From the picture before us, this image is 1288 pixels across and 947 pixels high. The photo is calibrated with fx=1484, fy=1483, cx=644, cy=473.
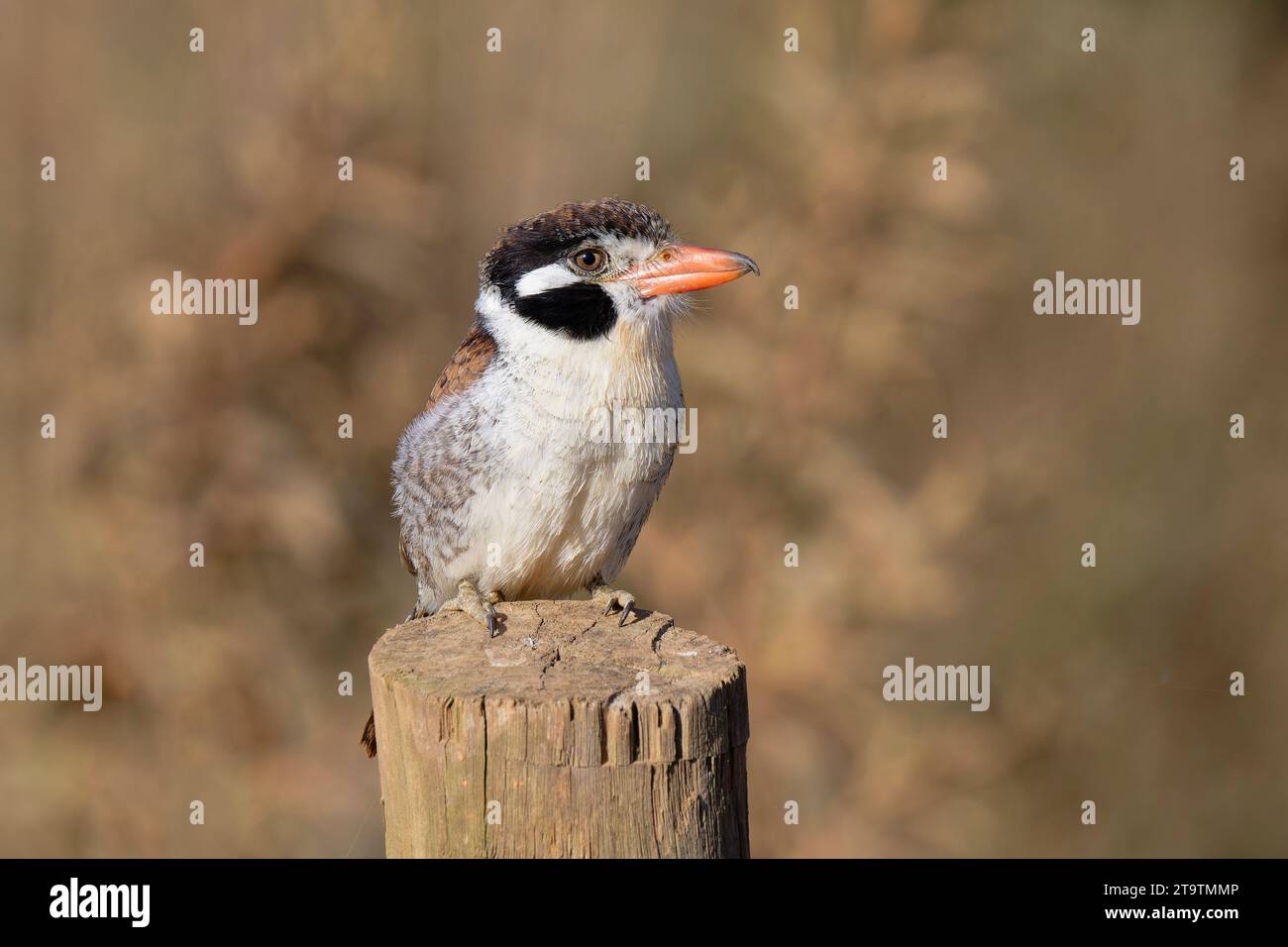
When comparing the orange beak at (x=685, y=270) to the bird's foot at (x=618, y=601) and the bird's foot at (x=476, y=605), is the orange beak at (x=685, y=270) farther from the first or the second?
the bird's foot at (x=476, y=605)

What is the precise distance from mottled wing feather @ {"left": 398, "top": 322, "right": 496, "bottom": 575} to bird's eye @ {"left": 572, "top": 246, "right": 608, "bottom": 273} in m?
0.38

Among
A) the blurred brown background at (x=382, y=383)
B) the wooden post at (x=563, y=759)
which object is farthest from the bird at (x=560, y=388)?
the blurred brown background at (x=382, y=383)

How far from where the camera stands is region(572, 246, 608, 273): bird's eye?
452 cm

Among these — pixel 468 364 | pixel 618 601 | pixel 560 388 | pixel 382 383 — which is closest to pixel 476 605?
pixel 618 601

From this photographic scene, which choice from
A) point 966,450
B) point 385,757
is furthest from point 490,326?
point 966,450

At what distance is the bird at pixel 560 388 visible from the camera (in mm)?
4480

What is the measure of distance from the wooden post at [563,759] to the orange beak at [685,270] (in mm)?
1352

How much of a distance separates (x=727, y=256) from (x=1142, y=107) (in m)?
4.53

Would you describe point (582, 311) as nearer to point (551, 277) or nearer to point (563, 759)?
point (551, 277)

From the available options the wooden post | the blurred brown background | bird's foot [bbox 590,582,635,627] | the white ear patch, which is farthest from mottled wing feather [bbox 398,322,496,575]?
the wooden post

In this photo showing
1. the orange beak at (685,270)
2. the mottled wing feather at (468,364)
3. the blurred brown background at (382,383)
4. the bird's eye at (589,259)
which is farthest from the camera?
the blurred brown background at (382,383)

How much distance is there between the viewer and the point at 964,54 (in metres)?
6.34

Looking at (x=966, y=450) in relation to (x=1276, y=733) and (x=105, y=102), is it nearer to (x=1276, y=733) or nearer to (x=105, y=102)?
(x=1276, y=733)

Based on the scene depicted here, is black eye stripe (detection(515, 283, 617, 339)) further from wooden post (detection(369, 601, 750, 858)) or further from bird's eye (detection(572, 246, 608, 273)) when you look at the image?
wooden post (detection(369, 601, 750, 858))
